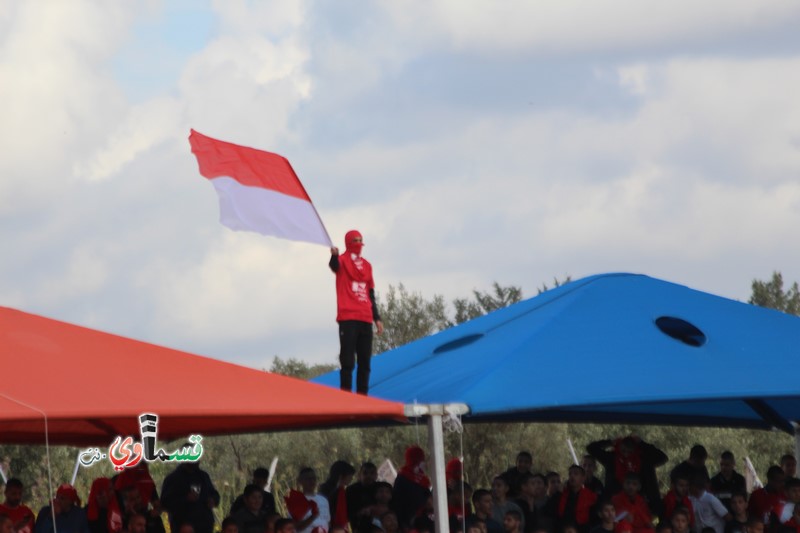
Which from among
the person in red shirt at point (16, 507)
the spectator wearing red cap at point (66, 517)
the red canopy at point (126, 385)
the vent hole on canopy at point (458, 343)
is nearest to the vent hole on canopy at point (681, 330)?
the vent hole on canopy at point (458, 343)

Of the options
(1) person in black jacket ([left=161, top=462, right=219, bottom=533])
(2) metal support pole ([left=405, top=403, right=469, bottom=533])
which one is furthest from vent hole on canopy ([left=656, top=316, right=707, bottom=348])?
(1) person in black jacket ([left=161, top=462, right=219, bottom=533])

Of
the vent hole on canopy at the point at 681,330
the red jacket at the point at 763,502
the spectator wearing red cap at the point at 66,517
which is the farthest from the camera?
the red jacket at the point at 763,502

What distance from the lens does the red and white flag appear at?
10.7 metres

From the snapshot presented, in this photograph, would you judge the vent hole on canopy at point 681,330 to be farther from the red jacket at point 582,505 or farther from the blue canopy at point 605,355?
the red jacket at point 582,505

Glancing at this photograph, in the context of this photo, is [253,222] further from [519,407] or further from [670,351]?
[670,351]

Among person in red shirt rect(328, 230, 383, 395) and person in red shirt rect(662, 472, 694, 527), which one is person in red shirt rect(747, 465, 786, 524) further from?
person in red shirt rect(328, 230, 383, 395)

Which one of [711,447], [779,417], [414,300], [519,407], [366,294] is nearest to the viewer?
[519,407]

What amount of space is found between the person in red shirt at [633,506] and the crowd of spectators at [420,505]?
1 centimetres

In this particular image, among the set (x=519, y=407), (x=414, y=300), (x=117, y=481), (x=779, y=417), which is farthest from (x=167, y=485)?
(x=414, y=300)

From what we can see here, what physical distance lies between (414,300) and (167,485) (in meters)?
25.2

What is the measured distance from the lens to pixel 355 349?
37.4 ft

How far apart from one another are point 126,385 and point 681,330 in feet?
18.0

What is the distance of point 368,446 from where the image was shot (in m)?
30.0

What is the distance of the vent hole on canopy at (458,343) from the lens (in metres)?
13.1
